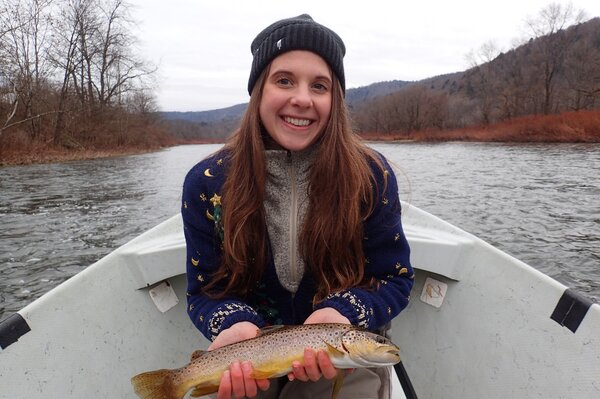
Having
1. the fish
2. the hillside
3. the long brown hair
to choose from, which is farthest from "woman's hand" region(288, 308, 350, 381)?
the hillside

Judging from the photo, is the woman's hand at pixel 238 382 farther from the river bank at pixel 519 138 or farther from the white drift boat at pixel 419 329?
the river bank at pixel 519 138

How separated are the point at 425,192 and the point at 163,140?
57.6 meters

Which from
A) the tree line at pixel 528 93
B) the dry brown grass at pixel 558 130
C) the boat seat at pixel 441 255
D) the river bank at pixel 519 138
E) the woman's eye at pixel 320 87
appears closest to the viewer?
the woman's eye at pixel 320 87

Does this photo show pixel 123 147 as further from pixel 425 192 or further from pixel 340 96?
pixel 340 96

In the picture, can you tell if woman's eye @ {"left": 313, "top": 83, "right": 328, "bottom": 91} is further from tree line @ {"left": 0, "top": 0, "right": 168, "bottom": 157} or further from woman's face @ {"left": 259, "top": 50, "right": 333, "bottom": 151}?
tree line @ {"left": 0, "top": 0, "right": 168, "bottom": 157}

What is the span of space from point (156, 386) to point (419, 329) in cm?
167

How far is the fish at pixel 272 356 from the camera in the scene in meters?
1.51

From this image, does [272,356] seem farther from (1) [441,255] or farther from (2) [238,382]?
(1) [441,255]

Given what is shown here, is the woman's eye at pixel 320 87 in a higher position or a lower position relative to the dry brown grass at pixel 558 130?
higher

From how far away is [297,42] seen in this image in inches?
71.1

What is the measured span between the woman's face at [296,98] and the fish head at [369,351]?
0.84m

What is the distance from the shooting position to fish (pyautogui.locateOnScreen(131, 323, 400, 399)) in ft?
4.95

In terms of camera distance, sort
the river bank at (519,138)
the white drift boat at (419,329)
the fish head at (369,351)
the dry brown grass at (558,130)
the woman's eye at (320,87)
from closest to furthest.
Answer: the fish head at (369,351), the white drift boat at (419,329), the woman's eye at (320,87), the river bank at (519,138), the dry brown grass at (558,130)

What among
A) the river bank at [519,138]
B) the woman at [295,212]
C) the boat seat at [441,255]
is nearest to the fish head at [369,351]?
the woman at [295,212]
